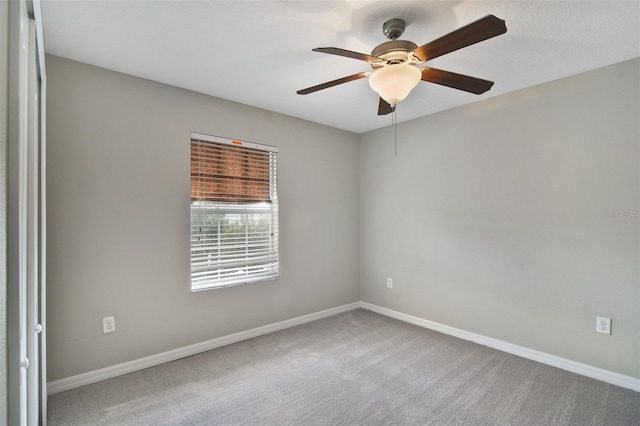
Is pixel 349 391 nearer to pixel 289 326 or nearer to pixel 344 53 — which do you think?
pixel 289 326

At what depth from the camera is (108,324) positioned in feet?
8.16

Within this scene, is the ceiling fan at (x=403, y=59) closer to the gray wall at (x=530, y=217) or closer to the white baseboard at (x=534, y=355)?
the gray wall at (x=530, y=217)

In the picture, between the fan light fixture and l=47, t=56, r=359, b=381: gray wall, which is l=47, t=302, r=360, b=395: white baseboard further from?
the fan light fixture

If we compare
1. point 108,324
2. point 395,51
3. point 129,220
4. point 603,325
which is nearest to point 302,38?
point 395,51

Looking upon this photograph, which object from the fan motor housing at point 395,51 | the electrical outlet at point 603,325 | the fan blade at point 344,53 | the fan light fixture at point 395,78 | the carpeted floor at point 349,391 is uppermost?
the fan motor housing at point 395,51

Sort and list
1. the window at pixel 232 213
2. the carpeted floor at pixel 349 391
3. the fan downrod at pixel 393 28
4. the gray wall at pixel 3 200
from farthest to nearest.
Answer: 1. the window at pixel 232 213
2. the carpeted floor at pixel 349 391
3. the fan downrod at pixel 393 28
4. the gray wall at pixel 3 200

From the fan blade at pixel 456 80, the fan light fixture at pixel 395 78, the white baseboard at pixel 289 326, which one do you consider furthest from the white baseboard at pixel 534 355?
the fan light fixture at pixel 395 78

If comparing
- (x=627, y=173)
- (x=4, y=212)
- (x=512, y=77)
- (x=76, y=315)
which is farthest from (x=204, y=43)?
(x=627, y=173)

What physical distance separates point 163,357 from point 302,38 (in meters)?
2.73

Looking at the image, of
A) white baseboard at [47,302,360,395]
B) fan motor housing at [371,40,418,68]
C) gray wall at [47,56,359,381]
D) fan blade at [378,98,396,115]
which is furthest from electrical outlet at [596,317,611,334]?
gray wall at [47,56,359,381]

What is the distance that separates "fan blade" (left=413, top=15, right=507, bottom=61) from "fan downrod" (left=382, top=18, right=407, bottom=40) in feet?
0.96

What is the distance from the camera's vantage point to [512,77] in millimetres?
2643

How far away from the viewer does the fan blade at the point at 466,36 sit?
1380 mm

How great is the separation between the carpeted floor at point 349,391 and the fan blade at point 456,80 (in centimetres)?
208
